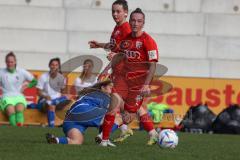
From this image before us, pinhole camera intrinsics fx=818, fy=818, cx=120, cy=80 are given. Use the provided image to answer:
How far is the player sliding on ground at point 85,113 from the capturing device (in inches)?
415

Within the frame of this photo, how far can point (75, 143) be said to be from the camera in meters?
10.5

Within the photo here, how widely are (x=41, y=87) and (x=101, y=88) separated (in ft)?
23.9

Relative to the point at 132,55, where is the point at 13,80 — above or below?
below

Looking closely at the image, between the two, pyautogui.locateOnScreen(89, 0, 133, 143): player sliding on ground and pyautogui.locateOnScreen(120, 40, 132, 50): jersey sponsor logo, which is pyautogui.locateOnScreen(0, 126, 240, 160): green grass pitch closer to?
pyautogui.locateOnScreen(89, 0, 133, 143): player sliding on ground

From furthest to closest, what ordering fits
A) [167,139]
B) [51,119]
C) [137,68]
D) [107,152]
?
[51,119] < [137,68] < [167,139] < [107,152]

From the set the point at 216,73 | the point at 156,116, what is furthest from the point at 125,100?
the point at 216,73

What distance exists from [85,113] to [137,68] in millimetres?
1064

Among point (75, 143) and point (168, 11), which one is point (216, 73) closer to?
point (168, 11)

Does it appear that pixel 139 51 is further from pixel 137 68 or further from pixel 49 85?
pixel 49 85

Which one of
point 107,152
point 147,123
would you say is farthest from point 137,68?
point 107,152

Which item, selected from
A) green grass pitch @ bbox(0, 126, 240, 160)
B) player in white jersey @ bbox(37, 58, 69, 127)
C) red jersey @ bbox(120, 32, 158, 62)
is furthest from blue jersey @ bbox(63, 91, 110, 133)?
player in white jersey @ bbox(37, 58, 69, 127)

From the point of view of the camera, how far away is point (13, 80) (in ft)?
58.1

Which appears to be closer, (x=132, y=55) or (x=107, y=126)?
(x=107, y=126)

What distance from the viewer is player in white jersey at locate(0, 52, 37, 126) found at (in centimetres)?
1722
